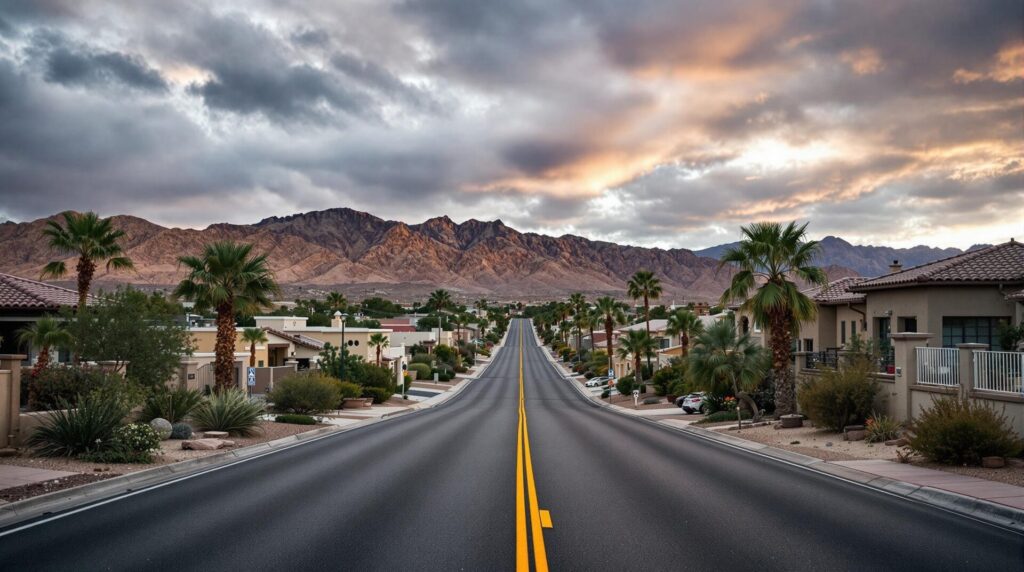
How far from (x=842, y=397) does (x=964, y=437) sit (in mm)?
7697

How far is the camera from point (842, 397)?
22.5m

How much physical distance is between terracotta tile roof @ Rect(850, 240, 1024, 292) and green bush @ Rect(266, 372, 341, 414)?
25.3 m

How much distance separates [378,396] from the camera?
51.0 metres

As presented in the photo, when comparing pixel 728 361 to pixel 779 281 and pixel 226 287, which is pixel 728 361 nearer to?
pixel 779 281

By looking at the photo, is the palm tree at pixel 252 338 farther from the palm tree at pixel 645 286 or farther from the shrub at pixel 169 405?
the palm tree at pixel 645 286

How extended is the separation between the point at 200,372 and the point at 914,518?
125 ft

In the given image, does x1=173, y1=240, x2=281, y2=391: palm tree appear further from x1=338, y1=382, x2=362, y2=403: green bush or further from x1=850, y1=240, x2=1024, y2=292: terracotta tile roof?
x1=850, y1=240, x2=1024, y2=292: terracotta tile roof

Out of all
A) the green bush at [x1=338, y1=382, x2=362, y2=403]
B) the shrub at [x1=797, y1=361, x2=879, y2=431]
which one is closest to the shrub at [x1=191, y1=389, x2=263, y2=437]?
the shrub at [x1=797, y1=361, x2=879, y2=431]

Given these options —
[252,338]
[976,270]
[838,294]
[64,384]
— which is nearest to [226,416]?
[64,384]

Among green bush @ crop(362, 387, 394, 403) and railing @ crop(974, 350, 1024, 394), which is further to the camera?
green bush @ crop(362, 387, 394, 403)

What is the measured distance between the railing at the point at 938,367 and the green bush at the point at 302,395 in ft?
85.1

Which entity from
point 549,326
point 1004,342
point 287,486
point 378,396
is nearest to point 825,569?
point 287,486

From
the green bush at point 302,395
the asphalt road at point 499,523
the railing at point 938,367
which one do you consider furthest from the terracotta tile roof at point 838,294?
the green bush at point 302,395

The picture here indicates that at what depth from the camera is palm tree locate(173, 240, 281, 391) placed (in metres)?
29.6
